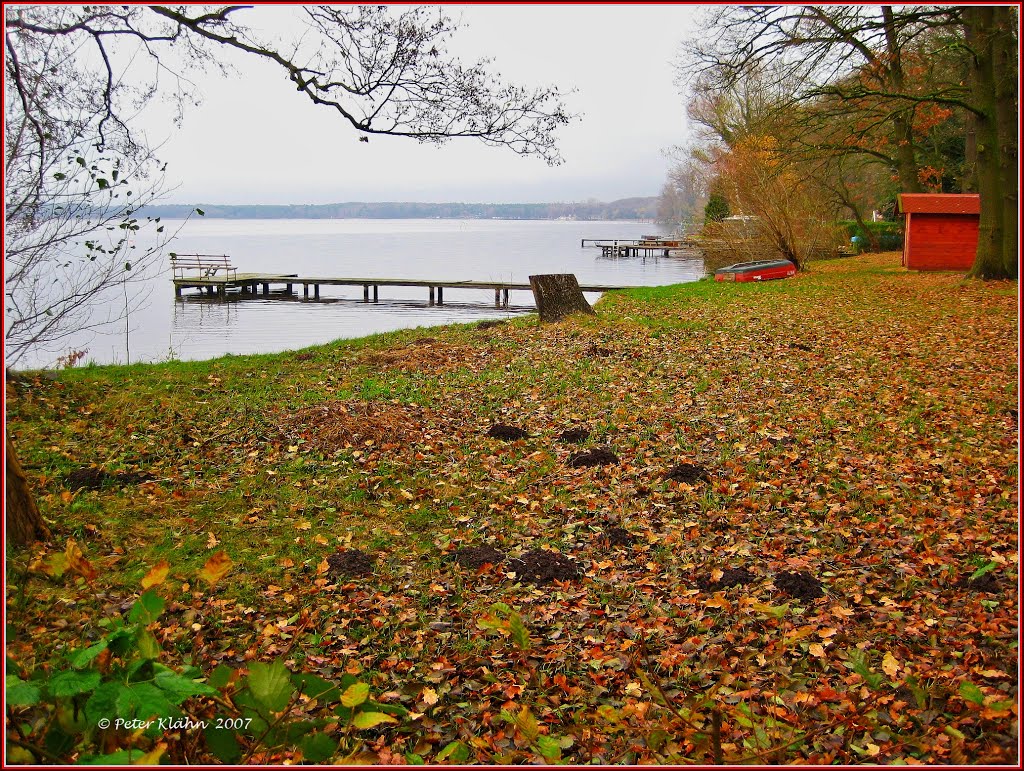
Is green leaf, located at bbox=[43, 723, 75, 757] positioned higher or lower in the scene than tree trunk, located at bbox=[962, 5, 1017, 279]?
lower

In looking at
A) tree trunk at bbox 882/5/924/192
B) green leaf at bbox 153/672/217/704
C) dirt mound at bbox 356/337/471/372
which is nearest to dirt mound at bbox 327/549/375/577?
green leaf at bbox 153/672/217/704

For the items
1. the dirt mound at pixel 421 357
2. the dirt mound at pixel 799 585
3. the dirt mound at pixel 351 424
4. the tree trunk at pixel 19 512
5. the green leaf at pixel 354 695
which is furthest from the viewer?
the dirt mound at pixel 421 357

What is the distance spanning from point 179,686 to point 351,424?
5629 millimetres

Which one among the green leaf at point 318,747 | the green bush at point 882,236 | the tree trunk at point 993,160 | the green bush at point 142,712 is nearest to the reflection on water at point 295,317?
the tree trunk at point 993,160

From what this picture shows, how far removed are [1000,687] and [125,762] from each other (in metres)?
3.58

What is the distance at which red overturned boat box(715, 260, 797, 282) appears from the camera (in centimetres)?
2419

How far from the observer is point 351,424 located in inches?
309

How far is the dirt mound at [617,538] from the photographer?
530cm

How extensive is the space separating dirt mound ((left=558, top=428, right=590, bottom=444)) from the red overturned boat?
18011 mm

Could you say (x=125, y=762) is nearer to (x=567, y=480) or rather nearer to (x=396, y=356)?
(x=567, y=480)

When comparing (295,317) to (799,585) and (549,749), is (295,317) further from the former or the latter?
(549,749)

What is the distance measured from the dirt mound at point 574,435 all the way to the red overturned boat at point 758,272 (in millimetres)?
18011

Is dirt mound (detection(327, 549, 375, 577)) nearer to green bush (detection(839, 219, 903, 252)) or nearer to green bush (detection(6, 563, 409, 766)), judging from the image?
green bush (detection(6, 563, 409, 766))

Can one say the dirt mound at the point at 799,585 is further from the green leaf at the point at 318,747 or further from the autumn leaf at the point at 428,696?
the green leaf at the point at 318,747
